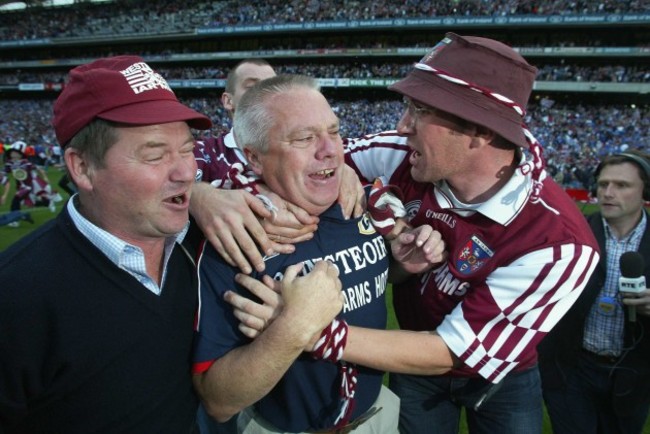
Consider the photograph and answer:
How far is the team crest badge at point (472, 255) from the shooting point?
2.12 meters

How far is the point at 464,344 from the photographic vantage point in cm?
202

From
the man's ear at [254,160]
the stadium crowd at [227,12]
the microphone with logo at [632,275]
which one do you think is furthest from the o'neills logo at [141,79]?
the stadium crowd at [227,12]

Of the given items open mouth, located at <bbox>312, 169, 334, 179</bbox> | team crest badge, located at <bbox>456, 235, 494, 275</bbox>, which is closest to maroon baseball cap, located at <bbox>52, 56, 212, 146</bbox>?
open mouth, located at <bbox>312, 169, 334, 179</bbox>

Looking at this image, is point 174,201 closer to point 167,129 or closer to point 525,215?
point 167,129

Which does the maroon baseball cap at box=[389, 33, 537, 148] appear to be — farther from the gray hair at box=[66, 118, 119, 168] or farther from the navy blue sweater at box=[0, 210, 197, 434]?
the navy blue sweater at box=[0, 210, 197, 434]

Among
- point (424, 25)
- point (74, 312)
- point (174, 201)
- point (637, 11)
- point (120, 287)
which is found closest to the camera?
point (74, 312)

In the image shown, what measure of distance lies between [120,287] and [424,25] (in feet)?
129

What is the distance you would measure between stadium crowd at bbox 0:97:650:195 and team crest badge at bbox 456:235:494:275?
Answer: 18367 millimetres

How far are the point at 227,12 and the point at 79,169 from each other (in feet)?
160

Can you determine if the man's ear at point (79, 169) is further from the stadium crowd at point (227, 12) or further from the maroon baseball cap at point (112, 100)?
the stadium crowd at point (227, 12)

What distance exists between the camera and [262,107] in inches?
79.8

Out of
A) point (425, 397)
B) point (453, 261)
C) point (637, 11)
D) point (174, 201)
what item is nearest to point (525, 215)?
point (453, 261)

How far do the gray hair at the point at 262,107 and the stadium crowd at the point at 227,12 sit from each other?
124ft

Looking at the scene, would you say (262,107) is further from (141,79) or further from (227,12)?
(227,12)
